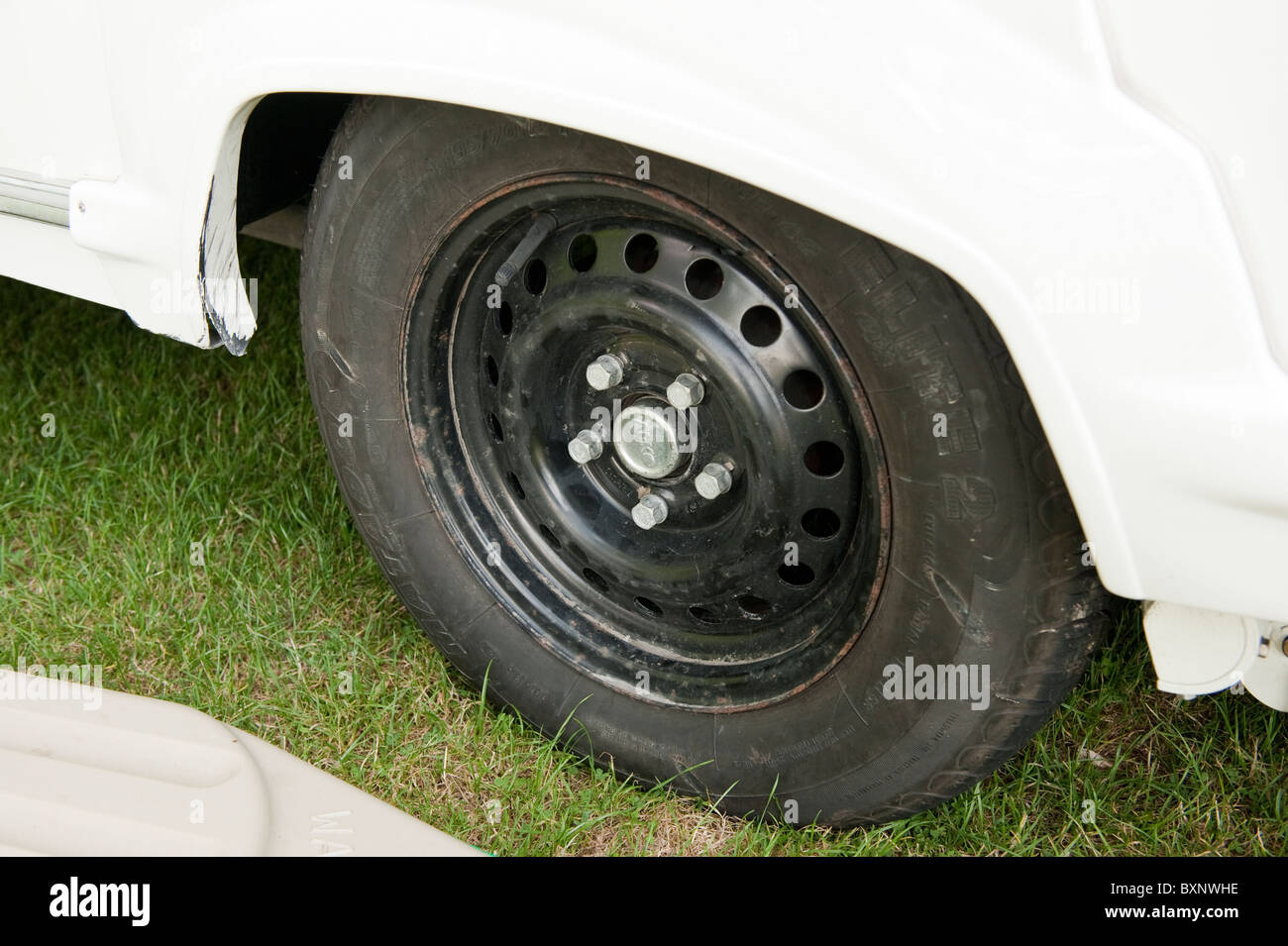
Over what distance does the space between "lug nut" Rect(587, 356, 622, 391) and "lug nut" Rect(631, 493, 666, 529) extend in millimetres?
199

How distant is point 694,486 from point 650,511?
8 cm

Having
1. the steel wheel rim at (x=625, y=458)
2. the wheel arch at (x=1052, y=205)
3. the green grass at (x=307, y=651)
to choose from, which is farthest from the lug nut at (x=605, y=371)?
the green grass at (x=307, y=651)

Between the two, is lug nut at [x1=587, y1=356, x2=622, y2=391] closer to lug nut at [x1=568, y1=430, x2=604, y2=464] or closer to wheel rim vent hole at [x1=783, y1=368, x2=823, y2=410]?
lug nut at [x1=568, y1=430, x2=604, y2=464]

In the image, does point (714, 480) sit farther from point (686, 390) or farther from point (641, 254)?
point (641, 254)

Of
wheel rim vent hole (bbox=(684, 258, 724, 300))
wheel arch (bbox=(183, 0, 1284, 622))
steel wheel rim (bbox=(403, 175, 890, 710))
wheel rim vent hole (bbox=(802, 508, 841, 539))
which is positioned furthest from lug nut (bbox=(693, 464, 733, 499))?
wheel arch (bbox=(183, 0, 1284, 622))

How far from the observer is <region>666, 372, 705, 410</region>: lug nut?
5.78ft

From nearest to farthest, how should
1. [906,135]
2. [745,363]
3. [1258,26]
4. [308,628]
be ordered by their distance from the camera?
[1258,26] → [906,135] → [745,363] → [308,628]

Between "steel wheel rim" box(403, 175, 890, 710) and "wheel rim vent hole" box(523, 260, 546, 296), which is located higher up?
"wheel rim vent hole" box(523, 260, 546, 296)

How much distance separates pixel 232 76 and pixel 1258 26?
4.37 feet

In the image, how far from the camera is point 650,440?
72.3 inches

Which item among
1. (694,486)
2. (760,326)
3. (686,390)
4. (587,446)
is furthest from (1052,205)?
(587,446)

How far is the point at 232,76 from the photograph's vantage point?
1.68 metres
